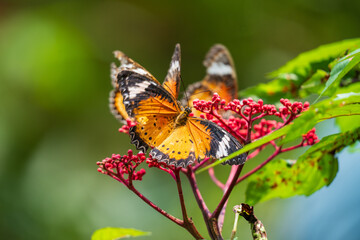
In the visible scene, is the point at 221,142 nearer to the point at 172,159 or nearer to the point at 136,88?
Result: the point at 172,159

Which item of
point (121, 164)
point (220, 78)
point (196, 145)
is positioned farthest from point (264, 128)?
point (220, 78)

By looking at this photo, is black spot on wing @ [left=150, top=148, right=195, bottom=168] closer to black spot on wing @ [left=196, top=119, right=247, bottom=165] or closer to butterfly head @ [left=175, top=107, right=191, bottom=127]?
black spot on wing @ [left=196, top=119, right=247, bottom=165]

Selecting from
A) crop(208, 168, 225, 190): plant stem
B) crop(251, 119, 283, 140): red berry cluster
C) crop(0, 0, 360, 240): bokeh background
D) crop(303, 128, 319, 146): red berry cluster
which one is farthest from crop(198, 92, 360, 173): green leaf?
crop(0, 0, 360, 240): bokeh background

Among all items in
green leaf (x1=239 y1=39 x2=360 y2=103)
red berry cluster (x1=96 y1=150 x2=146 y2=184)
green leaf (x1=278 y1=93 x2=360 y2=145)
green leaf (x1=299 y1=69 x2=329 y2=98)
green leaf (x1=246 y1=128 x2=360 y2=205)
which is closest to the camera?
green leaf (x1=278 y1=93 x2=360 y2=145)

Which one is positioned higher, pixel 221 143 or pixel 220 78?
pixel 220 78

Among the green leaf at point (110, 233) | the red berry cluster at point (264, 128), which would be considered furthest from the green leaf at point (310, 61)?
the green leaf at point (110, 233)

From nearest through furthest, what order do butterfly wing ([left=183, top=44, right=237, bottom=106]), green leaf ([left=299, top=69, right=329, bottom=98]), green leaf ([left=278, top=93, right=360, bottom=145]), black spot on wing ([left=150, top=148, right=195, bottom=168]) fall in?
green leaf ([left=278, top=93, right=360, bottom=145])
black spot on wing ([left=150, top=148, right=195, bottom=168])
green leaf ([left=299, top=69, right=329, bottom=98])
butterfly wing ([left=183, top=44, right=237, bottom=106])
